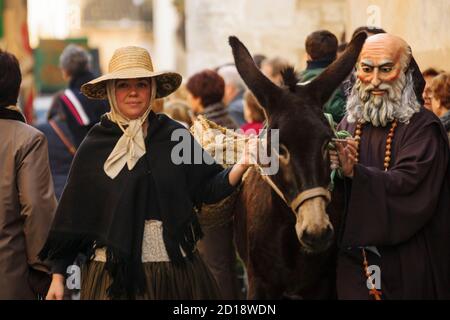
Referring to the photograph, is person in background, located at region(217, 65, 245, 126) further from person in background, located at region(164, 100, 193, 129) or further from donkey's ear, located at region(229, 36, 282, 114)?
donkey's ear, located at region(229, 36, 282, 114)

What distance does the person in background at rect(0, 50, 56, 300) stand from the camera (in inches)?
280

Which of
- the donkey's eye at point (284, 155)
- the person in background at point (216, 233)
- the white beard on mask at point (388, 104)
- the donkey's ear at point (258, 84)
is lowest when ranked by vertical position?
the person in background at point (216, 233)

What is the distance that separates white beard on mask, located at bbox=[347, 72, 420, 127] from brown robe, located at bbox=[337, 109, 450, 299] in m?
0.07

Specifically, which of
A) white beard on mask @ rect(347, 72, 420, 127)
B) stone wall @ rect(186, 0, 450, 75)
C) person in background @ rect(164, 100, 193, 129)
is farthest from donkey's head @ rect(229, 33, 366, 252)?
stone wall @ rect(186, 0, 450, 75)

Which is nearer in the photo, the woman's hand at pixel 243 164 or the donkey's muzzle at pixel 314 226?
the donkey's muzzle at pixel 314 226

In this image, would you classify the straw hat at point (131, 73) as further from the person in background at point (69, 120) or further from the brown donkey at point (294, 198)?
the person in background at point (69, 120)

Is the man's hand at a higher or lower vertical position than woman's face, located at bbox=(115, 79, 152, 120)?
lower

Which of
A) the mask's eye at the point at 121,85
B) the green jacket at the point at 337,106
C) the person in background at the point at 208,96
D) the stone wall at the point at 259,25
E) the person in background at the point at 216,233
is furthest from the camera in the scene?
the stone wall at the point at 259,25

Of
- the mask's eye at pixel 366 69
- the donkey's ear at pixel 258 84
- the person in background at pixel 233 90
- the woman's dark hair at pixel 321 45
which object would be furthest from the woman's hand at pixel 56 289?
the person in background at pixel 233 90

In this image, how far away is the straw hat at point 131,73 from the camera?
7059 millimetres

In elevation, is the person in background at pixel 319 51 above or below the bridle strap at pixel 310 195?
above

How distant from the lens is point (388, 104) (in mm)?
7379

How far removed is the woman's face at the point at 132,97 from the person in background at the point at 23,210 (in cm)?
58

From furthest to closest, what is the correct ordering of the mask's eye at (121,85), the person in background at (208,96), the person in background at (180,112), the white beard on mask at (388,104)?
the person in background at (180,112), the person in background at (208,96), the white beard on mask at (388,104), the mask's eye at (121,85)
